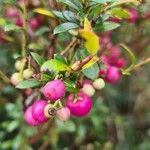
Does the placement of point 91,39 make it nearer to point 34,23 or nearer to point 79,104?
point 79,104

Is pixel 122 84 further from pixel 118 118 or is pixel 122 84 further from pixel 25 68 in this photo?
pixel 25 68

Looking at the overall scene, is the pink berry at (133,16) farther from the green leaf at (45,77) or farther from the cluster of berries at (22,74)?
the green leaf at (45,77)

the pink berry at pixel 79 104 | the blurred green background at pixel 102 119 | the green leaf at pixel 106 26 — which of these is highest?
the green leaf at pixel 106 26

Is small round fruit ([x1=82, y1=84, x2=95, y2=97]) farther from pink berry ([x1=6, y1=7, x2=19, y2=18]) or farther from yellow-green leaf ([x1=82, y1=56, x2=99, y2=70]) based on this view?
pink berry ([x1=6, y1=7, x2=19, y2=18])

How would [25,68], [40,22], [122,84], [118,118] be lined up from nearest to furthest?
[25,68] → [40,22] → [118,118] → [122,84]

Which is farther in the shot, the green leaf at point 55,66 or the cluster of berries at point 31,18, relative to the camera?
the cluster of berries at point 31,18

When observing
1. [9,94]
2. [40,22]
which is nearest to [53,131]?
[9,94]

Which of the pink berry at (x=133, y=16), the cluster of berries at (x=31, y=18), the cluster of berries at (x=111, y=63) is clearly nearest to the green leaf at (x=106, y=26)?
the cluster of berries at (x=111, y=63)
